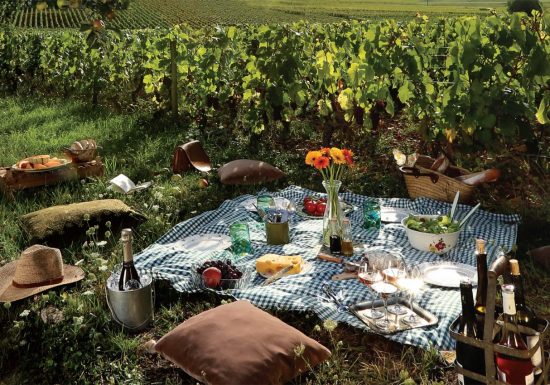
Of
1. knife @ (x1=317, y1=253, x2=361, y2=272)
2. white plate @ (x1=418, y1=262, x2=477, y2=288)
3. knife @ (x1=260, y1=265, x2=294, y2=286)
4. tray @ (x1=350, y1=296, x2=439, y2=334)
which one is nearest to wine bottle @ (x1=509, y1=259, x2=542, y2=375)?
tray @ (x1=350, y1=296, x2=439, y2=334)

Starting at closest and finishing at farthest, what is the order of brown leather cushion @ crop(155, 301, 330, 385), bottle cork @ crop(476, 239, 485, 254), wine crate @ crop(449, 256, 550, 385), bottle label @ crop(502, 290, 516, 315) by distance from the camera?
wine crate @ crop(449, 256, 550, 385) → bottle label @ crop(502, 290, 516, 315) → bottle cork @ crop(476, 239, 485, 254) → brown leather cushion @ crop(155, 301, 330, 385)

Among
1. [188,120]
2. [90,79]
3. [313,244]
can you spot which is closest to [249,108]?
[188,120]

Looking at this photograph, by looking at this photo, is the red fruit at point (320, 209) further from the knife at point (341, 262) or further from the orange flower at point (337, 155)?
the orange flower at point (337, 155)

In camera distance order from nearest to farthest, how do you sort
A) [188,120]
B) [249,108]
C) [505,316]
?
1. [505,316]
2. [249,108]
3. [188,120]

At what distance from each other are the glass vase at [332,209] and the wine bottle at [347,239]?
31mm

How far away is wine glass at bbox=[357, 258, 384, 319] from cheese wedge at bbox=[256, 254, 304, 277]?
600mm

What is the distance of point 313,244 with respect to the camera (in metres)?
4.76

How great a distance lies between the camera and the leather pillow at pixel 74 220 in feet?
15.8

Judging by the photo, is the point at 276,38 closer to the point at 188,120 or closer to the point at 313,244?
the point at 188,120

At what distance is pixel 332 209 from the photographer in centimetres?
459

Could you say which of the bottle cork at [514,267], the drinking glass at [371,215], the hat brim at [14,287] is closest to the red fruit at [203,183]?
the drinking glass at [371,215]

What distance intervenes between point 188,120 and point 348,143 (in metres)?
2.71

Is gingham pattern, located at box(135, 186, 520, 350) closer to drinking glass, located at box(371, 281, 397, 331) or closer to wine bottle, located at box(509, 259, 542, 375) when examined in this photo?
drinking glass, located at box(371, 281, 397, 331)

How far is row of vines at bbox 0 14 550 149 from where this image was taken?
17.6 feet
